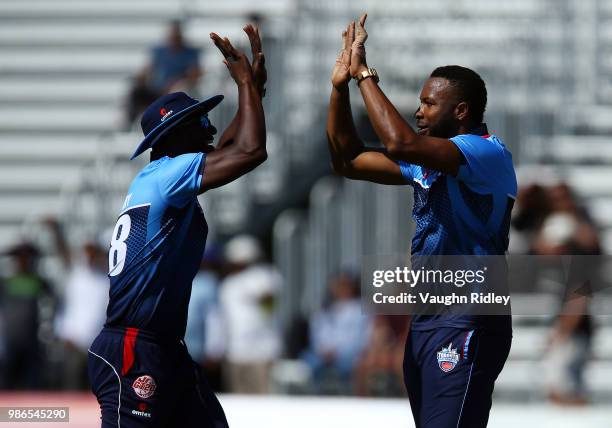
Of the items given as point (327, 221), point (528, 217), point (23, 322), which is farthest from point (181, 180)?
point (23, 322)

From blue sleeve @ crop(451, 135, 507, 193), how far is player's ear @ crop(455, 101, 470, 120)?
4.5 inches

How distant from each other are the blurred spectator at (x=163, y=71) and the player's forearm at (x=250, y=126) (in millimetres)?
7347

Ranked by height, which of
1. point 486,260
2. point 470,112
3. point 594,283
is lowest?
point 594,283

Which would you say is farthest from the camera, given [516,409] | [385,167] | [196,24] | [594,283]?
[196,24]

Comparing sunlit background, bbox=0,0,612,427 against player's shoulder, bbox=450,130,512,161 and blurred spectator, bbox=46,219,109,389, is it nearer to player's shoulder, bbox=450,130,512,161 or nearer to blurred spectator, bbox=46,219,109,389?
blurred spectator, bbox=46,219,109,389

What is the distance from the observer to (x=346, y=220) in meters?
11.4

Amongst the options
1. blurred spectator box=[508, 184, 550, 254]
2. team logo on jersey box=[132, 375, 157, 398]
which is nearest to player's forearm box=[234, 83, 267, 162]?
team logo on jersey box=[132, 375, 157, 398]

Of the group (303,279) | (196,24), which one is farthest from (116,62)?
(303,279)

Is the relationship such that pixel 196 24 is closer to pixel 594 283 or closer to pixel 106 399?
pixel 594 283

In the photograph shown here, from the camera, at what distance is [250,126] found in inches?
216

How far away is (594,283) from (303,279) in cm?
289

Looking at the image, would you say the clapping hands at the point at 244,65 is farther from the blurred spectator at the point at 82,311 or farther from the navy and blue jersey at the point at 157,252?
the blurred spectator at the point at 82,311

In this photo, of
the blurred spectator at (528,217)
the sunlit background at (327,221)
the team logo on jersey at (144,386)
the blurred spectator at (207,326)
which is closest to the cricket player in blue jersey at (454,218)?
the team logo on jersey at (144,386)

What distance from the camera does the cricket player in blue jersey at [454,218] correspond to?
5449 mm
